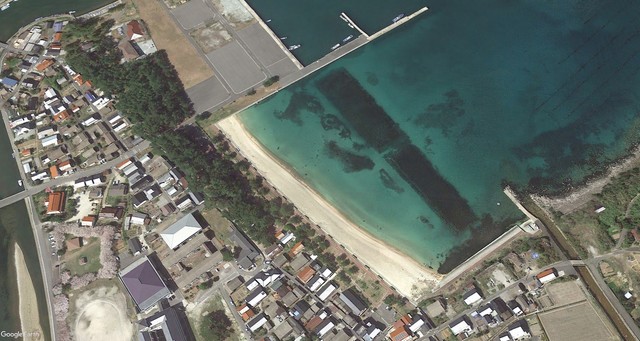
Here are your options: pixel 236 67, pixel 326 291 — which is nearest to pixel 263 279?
pixel 326 291

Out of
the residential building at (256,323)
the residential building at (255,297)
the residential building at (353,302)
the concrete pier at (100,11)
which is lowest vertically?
→ the residential building at (353,302)

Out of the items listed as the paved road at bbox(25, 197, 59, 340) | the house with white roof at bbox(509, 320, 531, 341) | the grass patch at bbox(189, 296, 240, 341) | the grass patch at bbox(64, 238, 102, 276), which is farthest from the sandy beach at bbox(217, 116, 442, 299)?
the paved road at bbox(25, 197, 59, 340)

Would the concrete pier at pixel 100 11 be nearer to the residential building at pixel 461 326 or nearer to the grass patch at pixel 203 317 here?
the grass patch at pixel 203 317

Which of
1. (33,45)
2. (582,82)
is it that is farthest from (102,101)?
(582,82)

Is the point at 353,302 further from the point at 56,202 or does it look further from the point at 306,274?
the point at 56,202

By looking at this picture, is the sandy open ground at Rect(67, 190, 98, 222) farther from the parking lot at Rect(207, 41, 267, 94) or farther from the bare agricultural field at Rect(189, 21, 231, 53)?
the bare agricultural field at Rect(189, 21, 231, 53)

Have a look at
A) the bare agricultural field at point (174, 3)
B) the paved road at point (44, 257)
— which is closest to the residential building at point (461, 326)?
the paved road at point (44, 257)

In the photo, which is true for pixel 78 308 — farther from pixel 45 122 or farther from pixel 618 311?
pixel 618 311
